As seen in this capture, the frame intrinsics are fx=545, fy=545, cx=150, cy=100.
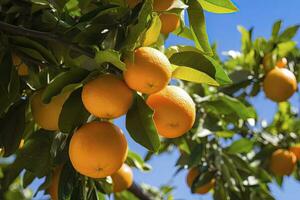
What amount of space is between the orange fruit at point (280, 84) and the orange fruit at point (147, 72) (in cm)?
170

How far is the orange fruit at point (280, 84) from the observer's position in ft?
9.77

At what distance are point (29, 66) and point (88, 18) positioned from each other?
1.05 ft

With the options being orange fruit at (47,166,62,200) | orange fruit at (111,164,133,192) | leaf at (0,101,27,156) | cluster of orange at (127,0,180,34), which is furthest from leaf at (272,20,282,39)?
leaf at (0,101,27,156)

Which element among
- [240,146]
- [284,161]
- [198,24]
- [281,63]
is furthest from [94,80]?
[284,161]

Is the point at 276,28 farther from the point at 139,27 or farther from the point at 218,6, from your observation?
the point at 139,27

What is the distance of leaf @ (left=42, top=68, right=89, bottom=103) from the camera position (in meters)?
1.47

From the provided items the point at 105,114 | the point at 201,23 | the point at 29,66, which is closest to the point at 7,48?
the point at 29,66

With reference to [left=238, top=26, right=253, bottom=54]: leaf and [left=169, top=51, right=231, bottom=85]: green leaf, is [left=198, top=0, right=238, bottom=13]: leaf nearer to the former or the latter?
[left=169, top=51, right=231, bottom=85]: green leaf

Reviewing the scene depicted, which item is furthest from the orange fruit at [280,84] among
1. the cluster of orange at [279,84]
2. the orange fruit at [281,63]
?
the orange fruit at [281,63]

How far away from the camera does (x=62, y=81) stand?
4.85 feet

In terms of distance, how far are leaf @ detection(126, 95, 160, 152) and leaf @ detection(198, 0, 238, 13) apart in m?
0.40

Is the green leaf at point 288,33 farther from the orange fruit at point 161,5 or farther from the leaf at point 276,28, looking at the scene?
the orange fruit at point 161,5

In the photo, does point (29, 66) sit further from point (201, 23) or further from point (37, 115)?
point (201, 23)

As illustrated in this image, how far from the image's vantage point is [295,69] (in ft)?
11.6
